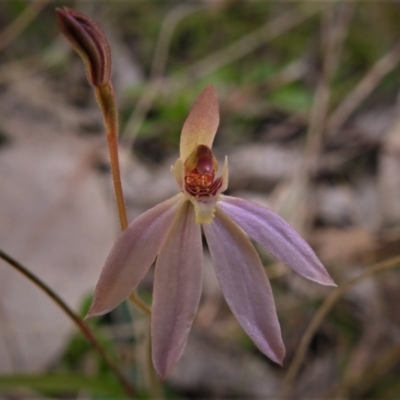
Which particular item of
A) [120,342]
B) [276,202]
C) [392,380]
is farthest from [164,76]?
[392,380]

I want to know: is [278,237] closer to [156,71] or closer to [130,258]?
[130,258]

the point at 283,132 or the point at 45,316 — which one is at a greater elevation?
the point at 283,132

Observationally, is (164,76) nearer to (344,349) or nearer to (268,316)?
(344,349)

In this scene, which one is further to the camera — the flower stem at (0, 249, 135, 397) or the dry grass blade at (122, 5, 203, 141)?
the dry grass blade at (122, 5, 203, 141)

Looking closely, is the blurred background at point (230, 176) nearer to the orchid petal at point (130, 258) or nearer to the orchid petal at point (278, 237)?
the orchid petal at point (278, 237)

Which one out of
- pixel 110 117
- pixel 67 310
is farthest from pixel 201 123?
pixel 67 310

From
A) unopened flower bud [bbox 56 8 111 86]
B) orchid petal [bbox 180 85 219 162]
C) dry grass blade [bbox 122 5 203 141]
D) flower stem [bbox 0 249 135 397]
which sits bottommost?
flower stem [bbox 0 249 135 397]

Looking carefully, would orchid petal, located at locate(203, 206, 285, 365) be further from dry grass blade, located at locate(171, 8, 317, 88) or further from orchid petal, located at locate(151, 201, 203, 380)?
dry grass blade, located at locate(171, 8, 317, 88)

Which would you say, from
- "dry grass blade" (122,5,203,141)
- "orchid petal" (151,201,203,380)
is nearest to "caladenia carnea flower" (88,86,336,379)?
"orchid petal" (151,201,203,380)
